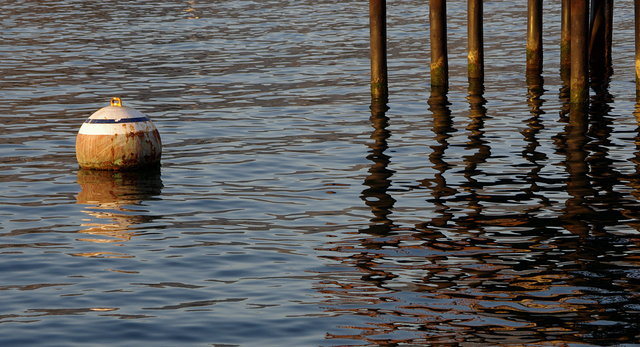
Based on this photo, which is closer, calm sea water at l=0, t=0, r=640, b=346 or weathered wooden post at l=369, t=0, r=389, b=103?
calm sea water at l=0, t=0, r=640, b=346

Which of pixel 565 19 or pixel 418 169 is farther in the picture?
pixel 565 19

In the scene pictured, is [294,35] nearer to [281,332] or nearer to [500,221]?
[500,221]

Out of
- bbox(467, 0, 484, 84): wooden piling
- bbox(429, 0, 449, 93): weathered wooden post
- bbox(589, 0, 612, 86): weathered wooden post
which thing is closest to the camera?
→ bbox(429, 0, 449, 93): weathered wooden post

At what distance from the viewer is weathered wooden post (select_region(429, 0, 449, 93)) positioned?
78.5 ft

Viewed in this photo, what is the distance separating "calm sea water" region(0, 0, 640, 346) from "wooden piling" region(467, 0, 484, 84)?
0.51 m

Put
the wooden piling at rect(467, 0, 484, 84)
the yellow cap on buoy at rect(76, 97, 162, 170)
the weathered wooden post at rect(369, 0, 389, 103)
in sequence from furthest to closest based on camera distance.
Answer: the wooden piling at rect(467, 0, 484, 84), the weathered wooden post at rect(369, 0, 389, 103), the yellow cap on buoy at rect(76, 97, 162, 170)

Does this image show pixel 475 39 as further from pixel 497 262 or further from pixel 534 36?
pixel 497 262

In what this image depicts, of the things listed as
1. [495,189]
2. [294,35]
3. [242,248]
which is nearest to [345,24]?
[294,35]

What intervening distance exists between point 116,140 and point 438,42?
8.45 metres

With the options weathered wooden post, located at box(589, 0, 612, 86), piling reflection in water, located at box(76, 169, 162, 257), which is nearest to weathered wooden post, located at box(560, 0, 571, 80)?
weathered wooden post, located at box(589, 0, 612, 86)

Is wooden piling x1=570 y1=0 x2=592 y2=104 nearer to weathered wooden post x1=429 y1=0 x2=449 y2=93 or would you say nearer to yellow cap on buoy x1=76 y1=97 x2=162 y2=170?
weathered wooden post x1=429 y1=0 x2=449 y2=93

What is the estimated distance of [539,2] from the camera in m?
27.2

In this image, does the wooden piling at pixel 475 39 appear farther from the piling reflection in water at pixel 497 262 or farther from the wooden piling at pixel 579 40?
the piling reflection in water at pixel 497 262

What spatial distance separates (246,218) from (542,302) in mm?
4934
